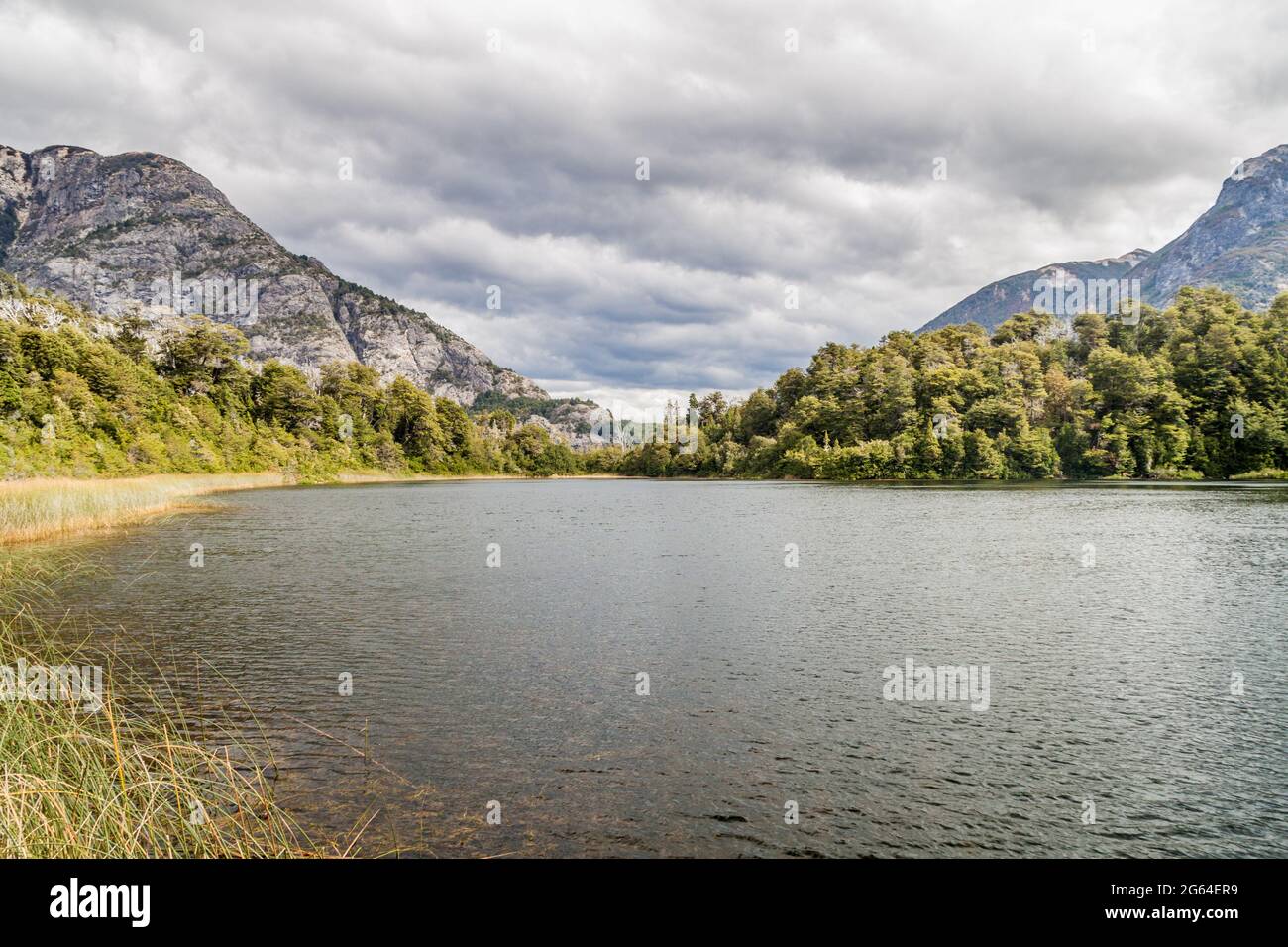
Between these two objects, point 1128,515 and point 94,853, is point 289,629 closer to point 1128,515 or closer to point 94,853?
point 94,853

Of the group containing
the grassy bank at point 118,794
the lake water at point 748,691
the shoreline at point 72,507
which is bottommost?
the lake water at point 748,691

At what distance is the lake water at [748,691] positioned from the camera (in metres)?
9.74

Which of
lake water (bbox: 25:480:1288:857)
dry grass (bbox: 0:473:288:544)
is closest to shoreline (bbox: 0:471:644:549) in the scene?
dry grass (bbox: 0:473:288:544)

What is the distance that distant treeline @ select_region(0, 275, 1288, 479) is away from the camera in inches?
3583

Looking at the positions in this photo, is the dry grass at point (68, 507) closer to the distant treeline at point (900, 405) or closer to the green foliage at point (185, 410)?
the green foliage at point (185, 410)

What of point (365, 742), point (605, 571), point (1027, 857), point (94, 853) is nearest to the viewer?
point (94, 853)

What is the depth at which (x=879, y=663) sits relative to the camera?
17.2 metres

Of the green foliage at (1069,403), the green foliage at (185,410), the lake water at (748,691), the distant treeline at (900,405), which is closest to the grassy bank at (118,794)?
the lake water at (748,691)

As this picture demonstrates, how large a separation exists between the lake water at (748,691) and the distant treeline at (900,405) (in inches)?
2831

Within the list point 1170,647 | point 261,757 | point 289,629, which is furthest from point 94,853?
point 1170,647

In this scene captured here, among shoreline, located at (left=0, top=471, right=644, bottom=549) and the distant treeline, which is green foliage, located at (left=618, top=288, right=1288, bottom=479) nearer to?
the distant treeline

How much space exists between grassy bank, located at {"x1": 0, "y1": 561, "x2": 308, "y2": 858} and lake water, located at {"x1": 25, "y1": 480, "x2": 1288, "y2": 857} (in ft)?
3.15
